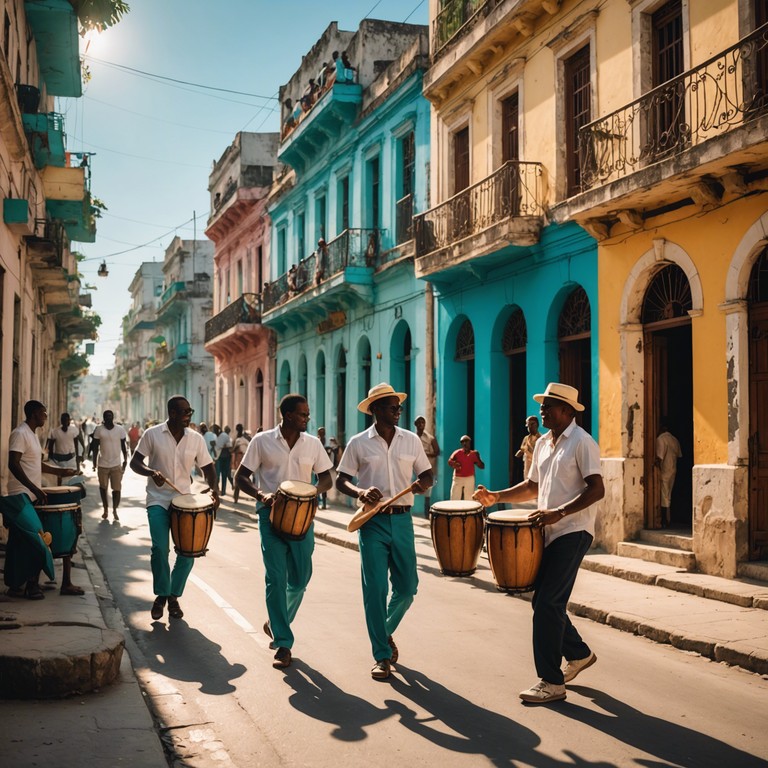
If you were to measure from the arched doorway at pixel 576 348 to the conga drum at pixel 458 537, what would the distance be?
8.77m

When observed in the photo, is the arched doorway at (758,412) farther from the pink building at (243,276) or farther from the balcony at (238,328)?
the balcony at (238,328)

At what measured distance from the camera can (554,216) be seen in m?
14.4

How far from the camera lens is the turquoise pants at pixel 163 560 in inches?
326

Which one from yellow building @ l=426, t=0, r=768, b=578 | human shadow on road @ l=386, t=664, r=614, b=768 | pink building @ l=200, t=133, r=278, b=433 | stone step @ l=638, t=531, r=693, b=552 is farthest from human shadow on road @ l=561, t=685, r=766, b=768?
pink building @ l=200, t=133, r=278, b=433

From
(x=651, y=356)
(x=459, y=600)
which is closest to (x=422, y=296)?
(x=651, y=356)

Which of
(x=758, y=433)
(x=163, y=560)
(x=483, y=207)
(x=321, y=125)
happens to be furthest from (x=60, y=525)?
(x=321, y=125)

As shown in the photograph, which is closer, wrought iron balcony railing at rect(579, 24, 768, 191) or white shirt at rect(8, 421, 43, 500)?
white shirt at rect(8, 421, 43, 500)

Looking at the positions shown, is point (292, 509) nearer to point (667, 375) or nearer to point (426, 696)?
point (426, 696)

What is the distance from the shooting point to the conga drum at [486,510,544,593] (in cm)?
581

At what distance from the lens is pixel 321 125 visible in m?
25.3

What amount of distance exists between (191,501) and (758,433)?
21.2ft

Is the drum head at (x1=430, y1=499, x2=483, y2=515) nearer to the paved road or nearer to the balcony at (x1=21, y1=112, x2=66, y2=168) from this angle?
the paved road

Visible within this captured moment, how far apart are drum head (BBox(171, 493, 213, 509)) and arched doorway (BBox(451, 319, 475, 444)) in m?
11.1

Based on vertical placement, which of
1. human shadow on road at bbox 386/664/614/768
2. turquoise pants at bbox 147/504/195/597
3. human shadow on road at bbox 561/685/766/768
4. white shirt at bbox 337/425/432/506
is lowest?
human shadow on road at bbox 561/685/766/768
